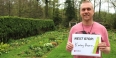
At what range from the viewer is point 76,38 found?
351 centimetres

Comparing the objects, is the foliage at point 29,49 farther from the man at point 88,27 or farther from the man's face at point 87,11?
the man's face at point 87,11

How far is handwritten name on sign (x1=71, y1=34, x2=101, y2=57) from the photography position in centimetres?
339

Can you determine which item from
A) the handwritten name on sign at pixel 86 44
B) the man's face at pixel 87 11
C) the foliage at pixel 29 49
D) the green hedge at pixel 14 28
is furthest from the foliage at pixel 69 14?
the man's face at pixel 87 11

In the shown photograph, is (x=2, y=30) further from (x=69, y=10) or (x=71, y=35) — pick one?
(x=69, y=10)

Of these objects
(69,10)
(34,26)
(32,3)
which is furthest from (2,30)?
(69,10)

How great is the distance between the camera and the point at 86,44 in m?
3.50

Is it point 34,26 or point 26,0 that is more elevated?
point 26,0

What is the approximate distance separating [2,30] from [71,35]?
15466 mm

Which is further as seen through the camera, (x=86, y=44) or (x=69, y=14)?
(x=69, y=14)

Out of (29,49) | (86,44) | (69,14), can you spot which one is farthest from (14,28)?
(69,14)

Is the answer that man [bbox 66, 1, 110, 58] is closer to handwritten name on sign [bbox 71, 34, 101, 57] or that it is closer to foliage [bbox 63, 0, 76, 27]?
handwritten name on sign [bbox 71, 34, 101, 57]

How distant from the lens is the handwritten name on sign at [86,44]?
3393 millimetres

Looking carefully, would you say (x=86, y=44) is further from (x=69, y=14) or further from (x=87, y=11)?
(x=69, y=14)

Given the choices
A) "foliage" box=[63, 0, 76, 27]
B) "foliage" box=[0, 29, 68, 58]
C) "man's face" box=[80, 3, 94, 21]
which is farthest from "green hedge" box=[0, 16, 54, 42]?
"foliage" box=[63, 0, 76, 27]
